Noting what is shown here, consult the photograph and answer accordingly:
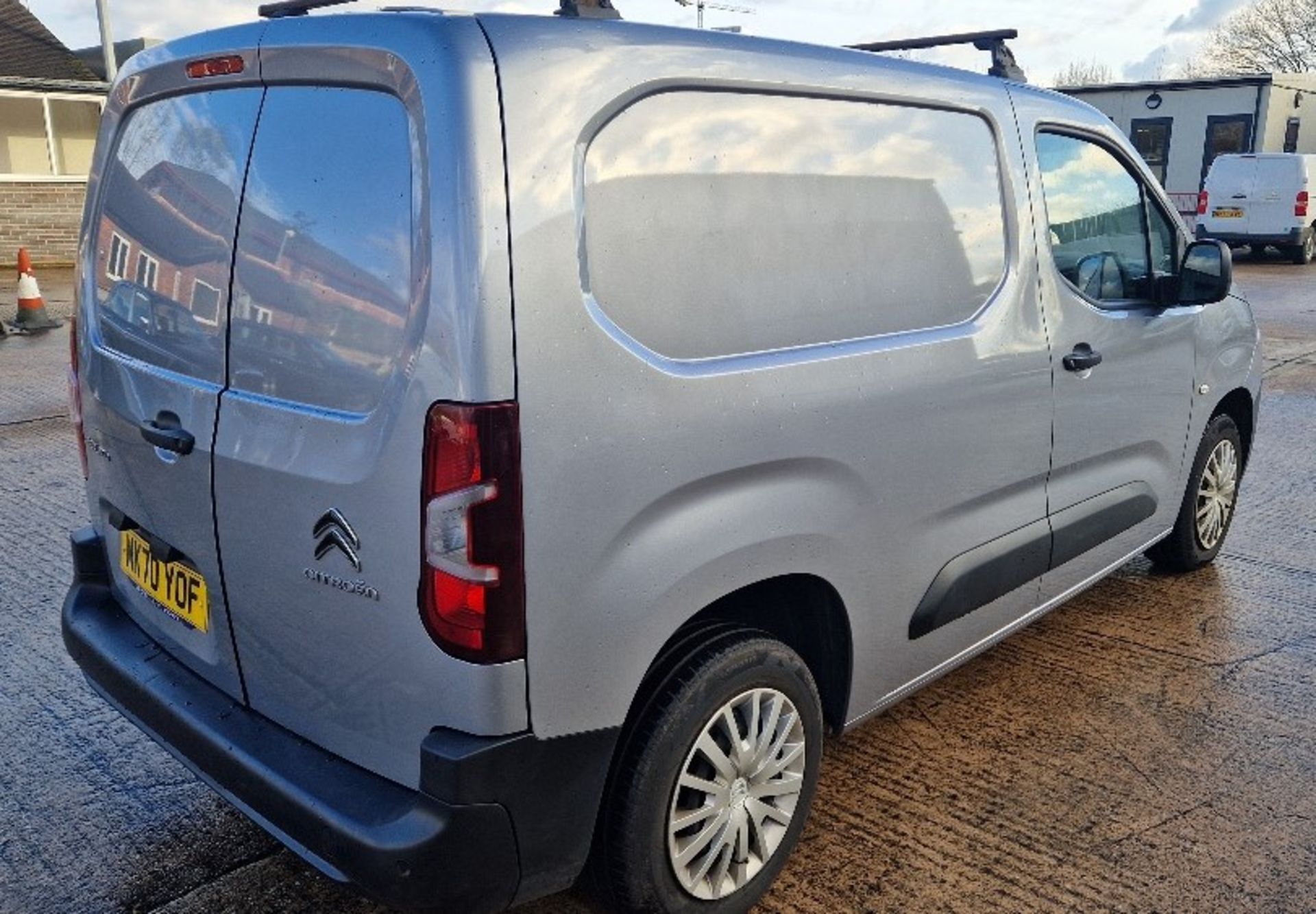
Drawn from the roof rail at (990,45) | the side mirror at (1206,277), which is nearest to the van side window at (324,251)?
the roof rail at (990,45)

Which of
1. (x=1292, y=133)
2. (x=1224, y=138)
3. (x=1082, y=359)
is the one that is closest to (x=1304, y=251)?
(x=1224, y=138)

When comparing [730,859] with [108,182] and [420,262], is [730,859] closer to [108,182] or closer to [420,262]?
[420,262]

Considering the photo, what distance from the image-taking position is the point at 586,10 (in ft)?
7.18

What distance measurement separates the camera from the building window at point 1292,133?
23922mm

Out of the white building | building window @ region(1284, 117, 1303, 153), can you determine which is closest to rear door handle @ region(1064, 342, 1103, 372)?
the white building

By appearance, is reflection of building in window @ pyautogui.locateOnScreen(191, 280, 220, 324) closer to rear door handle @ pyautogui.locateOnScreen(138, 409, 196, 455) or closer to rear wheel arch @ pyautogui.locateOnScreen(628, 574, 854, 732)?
rear door handle @ pyautogui.locateOnScreen(138, 409, 196, 455)

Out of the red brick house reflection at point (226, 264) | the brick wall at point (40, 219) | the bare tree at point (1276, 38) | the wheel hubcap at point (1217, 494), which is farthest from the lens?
the bare tree at point (1276, 38)

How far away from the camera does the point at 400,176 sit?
1.94 meters

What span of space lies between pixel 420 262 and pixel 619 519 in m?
0.58

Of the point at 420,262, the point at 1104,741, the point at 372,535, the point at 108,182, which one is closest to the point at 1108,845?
the point at 1104,741

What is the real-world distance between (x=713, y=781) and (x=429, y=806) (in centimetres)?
64

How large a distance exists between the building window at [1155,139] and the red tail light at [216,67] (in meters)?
24.9

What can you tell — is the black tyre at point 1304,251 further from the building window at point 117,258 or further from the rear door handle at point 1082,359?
the building window at point 117,258

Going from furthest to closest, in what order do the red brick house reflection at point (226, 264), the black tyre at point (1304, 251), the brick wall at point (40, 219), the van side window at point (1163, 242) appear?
the black tyre at point (1304, 251), the brick wall at point (40, 219), the van side window at point (1163, 242), the red brick house reflection at point (226, 264)
